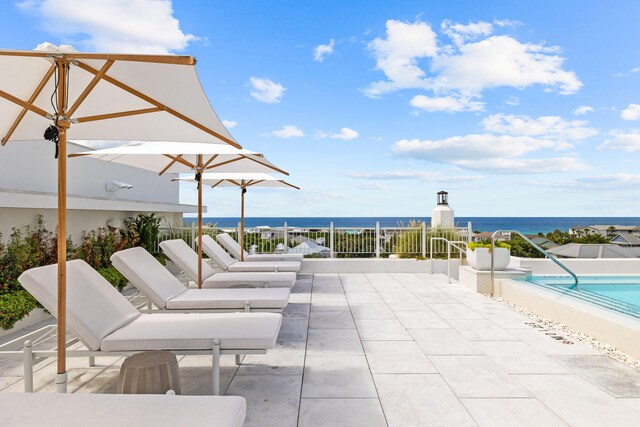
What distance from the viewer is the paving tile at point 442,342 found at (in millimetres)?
5043

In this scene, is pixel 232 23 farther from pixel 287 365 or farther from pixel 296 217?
pixel 296 217

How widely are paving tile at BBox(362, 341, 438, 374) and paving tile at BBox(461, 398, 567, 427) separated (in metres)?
0.80

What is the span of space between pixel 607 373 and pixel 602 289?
18.1 ft

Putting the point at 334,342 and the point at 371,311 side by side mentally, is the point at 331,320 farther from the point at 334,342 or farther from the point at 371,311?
the point at 334,342

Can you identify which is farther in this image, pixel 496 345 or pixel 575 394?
pixel 496 345

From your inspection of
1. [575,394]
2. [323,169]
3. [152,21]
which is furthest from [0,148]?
[323,169]

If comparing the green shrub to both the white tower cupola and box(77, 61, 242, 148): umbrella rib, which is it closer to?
box(77, 61, 242, 148): umbrella rib

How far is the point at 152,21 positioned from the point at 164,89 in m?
7.04

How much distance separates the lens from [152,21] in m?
9.32

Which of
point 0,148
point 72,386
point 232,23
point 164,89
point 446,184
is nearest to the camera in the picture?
point 164,89

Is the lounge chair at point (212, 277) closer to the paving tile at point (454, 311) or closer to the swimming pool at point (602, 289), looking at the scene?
the paving tile at point (454, 311)

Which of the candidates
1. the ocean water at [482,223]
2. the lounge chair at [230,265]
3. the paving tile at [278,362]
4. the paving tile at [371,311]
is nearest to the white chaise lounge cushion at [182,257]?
the lounge chair at [230,265]

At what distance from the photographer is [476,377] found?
4211 millimetres

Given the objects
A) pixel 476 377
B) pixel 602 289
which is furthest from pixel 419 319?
pixel 602 289
